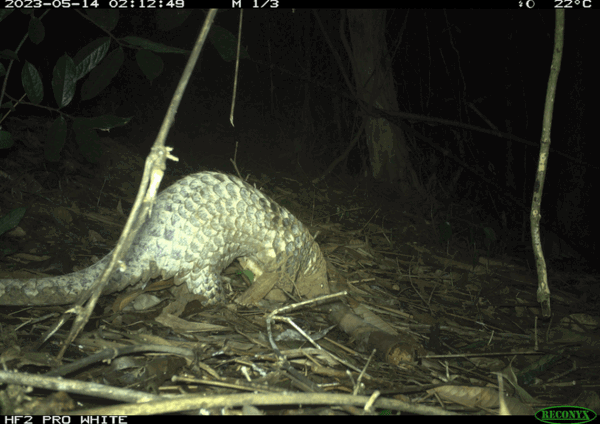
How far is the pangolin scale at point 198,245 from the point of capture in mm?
1804

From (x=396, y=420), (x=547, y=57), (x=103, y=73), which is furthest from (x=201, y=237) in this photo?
(x=547, y=57)

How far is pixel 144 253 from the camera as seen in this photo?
1.98 m

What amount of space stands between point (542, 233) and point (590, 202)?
538 millimetres

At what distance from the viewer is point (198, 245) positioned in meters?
2.04

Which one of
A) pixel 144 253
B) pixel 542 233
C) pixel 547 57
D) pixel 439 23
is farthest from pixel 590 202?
pixel 144 253

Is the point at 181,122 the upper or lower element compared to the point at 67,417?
upper

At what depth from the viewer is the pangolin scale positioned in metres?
1.80

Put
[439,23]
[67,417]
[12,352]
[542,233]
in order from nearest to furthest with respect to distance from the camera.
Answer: [67,417] < [12,352] < [542,233] < [439,23]

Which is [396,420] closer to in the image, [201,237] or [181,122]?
[201,237]

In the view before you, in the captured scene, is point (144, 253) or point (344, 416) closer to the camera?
point (344, 416)

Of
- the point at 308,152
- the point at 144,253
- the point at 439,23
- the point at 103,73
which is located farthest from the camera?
the point at 308,152

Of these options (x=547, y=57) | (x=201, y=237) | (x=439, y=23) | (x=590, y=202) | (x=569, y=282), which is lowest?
(x=569, y=282)

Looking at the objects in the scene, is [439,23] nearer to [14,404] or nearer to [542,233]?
[542,233]

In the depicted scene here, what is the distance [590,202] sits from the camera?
13.8ft
